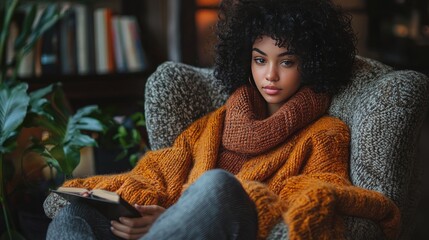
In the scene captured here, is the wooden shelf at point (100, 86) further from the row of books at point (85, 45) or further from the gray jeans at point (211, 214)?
the gray jeans at point (211, 214)

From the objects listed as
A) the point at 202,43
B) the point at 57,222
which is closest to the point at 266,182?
the point at 57,222

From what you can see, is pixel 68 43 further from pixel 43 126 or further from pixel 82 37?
pixel 43 126

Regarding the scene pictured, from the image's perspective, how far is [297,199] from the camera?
4.28ft

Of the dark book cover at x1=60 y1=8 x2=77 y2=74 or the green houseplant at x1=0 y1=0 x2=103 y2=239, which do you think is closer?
the green houseplant at x1=0 y1=0 x2=103 y2=239

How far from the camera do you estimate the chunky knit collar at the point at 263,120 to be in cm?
156

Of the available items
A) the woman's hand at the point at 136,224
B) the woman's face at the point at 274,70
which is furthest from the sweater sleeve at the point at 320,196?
the woman's hand at the point at 136,224

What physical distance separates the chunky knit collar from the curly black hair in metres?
0.05

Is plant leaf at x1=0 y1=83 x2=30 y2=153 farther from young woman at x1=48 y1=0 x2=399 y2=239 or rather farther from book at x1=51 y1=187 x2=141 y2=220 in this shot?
book at x1=51 y1=187 x2=141 y2=220

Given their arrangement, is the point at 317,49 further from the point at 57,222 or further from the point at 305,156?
the point at 57,222

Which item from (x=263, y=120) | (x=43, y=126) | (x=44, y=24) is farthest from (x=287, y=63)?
(x=44, y=24)

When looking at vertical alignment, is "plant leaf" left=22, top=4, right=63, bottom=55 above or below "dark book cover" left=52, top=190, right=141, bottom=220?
above

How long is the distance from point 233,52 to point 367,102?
394 millimetres

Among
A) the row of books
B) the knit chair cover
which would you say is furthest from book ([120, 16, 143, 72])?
the knit chair cover

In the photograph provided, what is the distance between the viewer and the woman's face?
5.17ft
